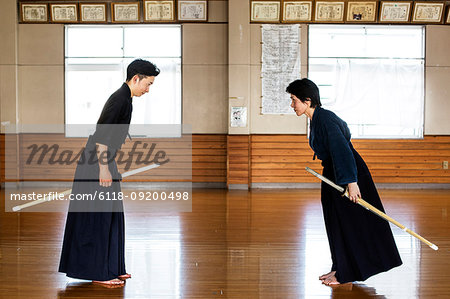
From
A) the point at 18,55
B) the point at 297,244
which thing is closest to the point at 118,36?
the point at 18,55

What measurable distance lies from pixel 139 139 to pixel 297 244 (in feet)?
15.8

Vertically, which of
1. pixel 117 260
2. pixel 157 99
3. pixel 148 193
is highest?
pixel 157 99

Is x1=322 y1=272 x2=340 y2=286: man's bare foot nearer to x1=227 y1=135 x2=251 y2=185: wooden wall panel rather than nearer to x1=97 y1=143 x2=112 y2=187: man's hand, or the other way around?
x1=97 y1=143 x2=112 y2=187: man's hand

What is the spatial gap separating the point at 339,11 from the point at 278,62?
1.34m

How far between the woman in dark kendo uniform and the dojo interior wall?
5.04m

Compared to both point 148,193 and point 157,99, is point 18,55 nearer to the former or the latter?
point 157,99

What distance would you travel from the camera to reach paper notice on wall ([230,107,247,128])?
7.83 meters

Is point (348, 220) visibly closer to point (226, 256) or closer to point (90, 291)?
point (226, 256)

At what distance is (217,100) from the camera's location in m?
8.11

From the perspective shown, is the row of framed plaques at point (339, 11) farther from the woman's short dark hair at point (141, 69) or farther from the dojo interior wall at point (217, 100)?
the woman's short dark hair at point (141, 69)

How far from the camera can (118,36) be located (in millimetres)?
8148

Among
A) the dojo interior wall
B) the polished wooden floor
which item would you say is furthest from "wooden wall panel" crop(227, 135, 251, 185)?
the polished wooden floor

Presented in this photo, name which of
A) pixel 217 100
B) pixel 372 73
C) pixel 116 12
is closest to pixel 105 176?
pixel 217 100

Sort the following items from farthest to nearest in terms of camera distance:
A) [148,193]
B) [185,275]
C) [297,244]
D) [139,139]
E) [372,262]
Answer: [139,139]
[148,193]
[297,244]
[185,275]
[372,262]
